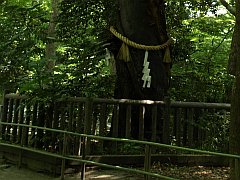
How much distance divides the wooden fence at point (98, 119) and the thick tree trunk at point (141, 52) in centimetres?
82

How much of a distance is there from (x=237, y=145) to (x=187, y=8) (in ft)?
27.3

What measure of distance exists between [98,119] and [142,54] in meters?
2.22

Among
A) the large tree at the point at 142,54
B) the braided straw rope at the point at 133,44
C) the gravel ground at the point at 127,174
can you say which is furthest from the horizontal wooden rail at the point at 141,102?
the braided straw rope at the point at 133,44

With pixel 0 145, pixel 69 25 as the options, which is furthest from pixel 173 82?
pixel 0 145

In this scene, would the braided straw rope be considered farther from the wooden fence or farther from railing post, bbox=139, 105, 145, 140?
railing post, bbox=139, 105, 145, 140

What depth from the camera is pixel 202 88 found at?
37.2 ft

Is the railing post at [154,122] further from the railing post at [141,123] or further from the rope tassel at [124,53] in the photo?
the rope tassel at [124,53]

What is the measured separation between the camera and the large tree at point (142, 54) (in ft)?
30.1

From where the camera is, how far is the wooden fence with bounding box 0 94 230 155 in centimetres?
769

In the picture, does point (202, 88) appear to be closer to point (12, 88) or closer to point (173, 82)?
point (173, 82)

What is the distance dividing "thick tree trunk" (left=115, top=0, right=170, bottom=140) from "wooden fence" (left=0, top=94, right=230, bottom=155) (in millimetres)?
816

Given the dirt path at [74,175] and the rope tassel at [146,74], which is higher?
the rope tassel at [146,74]

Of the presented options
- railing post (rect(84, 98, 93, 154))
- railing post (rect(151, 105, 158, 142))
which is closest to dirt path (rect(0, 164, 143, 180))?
railing post (rect(84, 98, 93, 154))

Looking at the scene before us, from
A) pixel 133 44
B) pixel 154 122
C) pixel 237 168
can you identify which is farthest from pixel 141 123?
pixel 237 168
